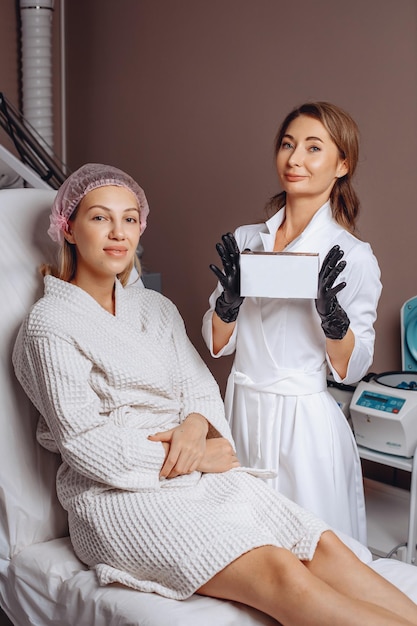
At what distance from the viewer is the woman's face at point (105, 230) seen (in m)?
1.79

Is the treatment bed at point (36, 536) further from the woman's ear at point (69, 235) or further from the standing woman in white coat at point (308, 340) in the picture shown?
the standing woman in white coat at point (308, 340)

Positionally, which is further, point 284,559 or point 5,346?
point 5,346

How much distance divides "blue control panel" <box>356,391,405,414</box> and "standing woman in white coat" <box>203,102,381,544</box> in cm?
25

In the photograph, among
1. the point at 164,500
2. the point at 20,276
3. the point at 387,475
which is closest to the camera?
the point at 164,500

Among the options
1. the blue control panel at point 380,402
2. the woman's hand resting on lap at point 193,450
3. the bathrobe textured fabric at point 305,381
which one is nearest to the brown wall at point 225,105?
the blue control panel at point 380,402

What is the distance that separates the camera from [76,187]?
1818 millimetres

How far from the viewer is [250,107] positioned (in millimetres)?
3066

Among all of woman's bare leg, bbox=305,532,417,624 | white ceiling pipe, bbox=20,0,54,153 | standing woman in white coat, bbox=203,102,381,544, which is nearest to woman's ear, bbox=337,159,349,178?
standing woman in white coat, bbox=203,102,381,544

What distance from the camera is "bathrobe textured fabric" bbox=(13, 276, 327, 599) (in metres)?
1.52

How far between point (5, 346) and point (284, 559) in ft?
2.49

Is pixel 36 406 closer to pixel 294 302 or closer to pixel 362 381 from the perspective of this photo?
pixel 294 302

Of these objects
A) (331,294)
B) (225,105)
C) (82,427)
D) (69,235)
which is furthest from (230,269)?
(225,105)

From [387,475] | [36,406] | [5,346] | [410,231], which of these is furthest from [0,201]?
[387,475]

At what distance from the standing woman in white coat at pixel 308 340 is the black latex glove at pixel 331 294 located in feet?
0.27
